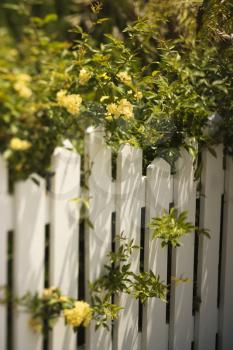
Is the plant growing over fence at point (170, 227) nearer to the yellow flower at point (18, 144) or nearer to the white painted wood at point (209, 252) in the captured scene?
the white painted wood at point (209, 252)

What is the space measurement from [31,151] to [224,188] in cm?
129

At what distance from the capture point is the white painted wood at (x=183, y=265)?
2.24 m

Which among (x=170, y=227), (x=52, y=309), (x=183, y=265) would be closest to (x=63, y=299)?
(x=52, y=309)

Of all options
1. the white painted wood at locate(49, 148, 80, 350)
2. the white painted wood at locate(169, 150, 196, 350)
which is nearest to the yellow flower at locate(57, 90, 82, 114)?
the white painted wood at locate(49, 148, 80, 350)

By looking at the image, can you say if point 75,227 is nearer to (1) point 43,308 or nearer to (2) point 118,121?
(1) point 43,308

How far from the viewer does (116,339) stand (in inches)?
80.3

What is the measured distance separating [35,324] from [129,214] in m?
0.59

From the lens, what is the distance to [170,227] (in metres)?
2.05

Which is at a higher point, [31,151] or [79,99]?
[79,99]

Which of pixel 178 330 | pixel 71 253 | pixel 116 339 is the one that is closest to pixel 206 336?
pixel 178 330

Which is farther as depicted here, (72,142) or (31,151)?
(72,142)

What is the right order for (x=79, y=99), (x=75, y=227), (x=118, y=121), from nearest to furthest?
(x=79, y=99) < (x=75, y=227) < (x=118, y=121)

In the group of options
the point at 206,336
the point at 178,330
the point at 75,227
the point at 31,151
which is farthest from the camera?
the point at 206,336

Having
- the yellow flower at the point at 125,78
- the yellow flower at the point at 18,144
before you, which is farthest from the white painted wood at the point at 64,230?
the yellow flower at the point at 125,78
